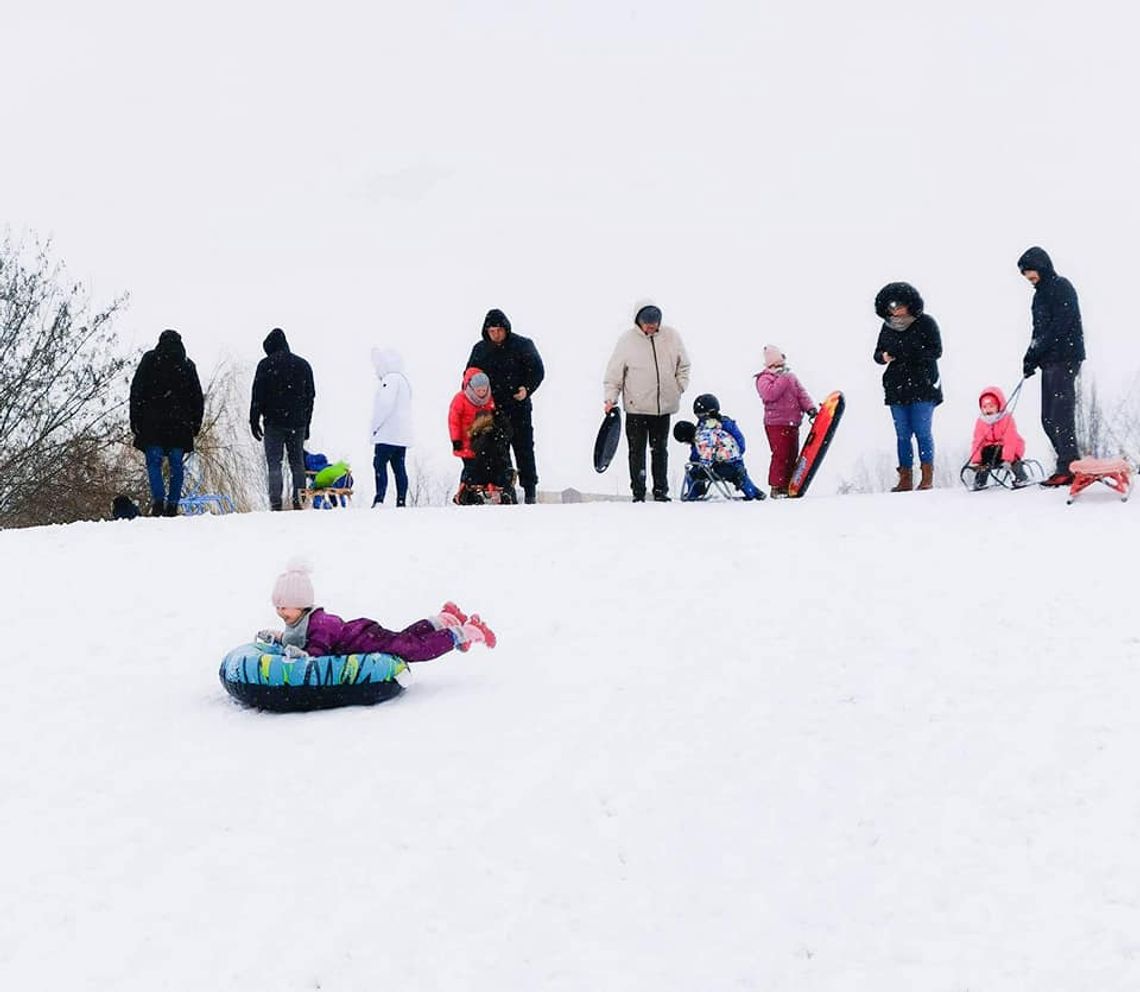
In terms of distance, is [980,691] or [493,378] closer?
[980,691]

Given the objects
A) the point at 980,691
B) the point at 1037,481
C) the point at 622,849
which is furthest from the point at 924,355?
the point at 622,849

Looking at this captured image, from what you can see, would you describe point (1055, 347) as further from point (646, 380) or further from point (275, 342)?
point (275, 342)

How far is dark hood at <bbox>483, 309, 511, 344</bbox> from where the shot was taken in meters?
14.6

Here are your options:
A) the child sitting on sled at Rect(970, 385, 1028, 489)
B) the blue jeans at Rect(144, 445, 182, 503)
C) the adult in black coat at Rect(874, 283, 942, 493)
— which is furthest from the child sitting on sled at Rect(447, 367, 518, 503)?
the child sitting on sled at Rect(970, 385, 1028, 489)

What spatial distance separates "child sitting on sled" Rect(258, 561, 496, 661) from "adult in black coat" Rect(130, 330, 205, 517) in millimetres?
7392

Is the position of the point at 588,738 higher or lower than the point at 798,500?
lower

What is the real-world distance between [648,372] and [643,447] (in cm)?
85

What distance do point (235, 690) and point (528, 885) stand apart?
3.09 metres

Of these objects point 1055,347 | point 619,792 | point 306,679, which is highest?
point 1055,347

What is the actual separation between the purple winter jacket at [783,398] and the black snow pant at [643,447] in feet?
4.32

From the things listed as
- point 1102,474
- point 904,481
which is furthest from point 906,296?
point 1102,474

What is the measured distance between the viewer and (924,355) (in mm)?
13828

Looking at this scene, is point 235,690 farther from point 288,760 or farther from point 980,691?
point 980,691

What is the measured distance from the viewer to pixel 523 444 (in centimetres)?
1489
